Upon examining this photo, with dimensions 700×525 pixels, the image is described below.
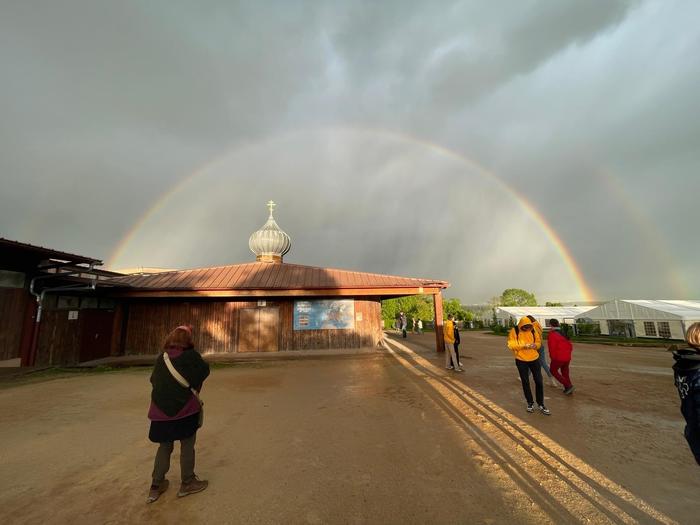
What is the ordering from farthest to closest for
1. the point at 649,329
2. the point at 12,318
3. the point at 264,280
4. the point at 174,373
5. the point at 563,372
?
the point at 649,329 < the point at 264,280 < the point at 12,318 < the point at 563,372 < the point at 174,373

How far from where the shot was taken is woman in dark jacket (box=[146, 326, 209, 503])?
2.95 meters

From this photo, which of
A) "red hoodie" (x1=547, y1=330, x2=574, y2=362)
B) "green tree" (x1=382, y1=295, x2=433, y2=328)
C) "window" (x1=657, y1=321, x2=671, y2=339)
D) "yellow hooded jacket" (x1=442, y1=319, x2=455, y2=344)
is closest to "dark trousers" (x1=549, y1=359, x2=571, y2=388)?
"red hoodie" (x1=547, y1=330, x2=574, y2=362)

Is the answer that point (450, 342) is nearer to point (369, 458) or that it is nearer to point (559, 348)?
point (559, 348)

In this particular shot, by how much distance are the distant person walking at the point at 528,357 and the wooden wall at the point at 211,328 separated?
10.7m

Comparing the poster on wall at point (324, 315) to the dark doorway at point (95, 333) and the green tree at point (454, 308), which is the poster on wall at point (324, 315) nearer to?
the dark doorway at point (95, 333)

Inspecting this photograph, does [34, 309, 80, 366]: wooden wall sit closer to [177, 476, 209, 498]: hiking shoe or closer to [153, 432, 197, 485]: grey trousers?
[153, 432, 197, 485]: grey trousers

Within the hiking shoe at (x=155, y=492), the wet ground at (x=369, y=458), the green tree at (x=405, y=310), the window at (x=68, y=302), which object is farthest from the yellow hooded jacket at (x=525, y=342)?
the green tree at (x=405, y=310)

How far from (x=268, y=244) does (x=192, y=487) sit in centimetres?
1799

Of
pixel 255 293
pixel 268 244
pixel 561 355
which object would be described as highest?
pixel 268 244

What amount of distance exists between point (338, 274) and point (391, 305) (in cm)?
3179

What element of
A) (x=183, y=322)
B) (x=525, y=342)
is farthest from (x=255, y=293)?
(x=525, y=342)

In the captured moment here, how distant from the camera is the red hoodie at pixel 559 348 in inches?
260

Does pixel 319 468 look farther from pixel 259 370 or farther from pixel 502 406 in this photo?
pixel 259 370

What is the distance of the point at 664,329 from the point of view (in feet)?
83.1
